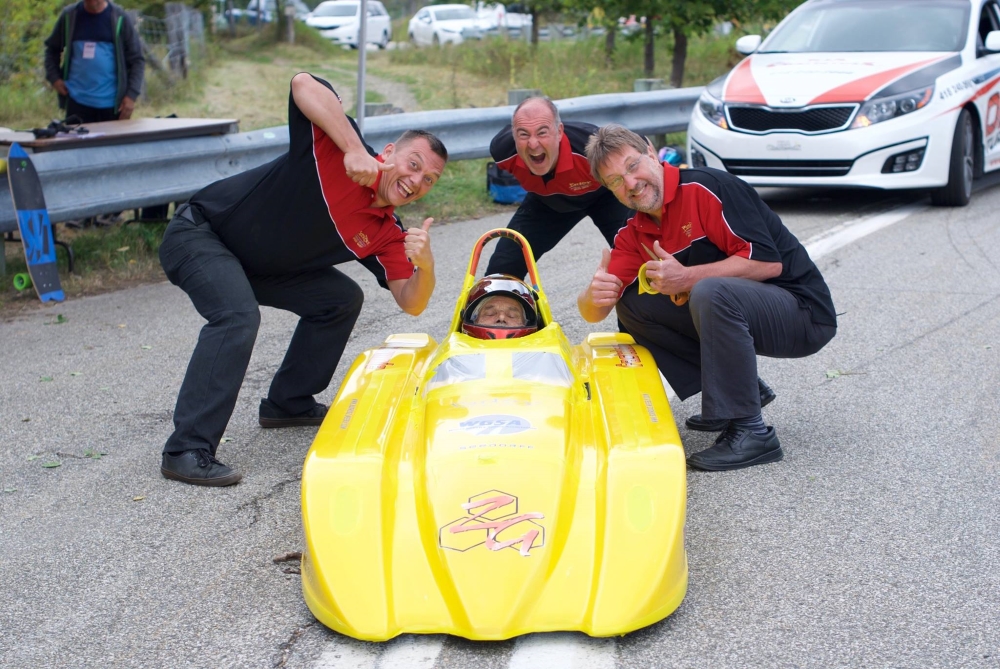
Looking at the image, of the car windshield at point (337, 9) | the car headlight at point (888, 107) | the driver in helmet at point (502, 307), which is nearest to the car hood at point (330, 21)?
the car windshield at point (337, 9)

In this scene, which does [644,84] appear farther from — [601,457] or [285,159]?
[601,457]

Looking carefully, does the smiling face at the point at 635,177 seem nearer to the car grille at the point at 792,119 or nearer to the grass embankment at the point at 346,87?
the grass embankment at the point at 346,87

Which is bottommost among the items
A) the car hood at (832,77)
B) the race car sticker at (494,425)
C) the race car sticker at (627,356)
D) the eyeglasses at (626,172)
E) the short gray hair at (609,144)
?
the race car sticker at (627,356)

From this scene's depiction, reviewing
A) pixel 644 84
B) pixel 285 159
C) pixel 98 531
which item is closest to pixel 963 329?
pixel 285 159

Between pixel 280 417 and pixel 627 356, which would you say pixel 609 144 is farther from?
pixel 280 417

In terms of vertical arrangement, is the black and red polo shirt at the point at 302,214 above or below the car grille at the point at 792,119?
above

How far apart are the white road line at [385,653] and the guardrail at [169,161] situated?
5144mm

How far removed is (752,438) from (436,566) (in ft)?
6.50

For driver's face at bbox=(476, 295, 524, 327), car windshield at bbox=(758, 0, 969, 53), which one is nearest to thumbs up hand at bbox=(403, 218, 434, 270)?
driver's face at bbox=(476, 295, 524, 327)

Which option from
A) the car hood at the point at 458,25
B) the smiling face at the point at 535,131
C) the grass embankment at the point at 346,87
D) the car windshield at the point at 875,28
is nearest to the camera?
the smiling face at the point at 535,131

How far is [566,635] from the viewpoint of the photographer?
358 cm

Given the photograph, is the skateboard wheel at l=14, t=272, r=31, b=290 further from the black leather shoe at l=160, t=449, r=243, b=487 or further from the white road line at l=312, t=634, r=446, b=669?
the white road line at l=312, t=634, r=446, b=669

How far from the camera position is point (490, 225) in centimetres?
1033

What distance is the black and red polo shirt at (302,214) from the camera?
5180mm
